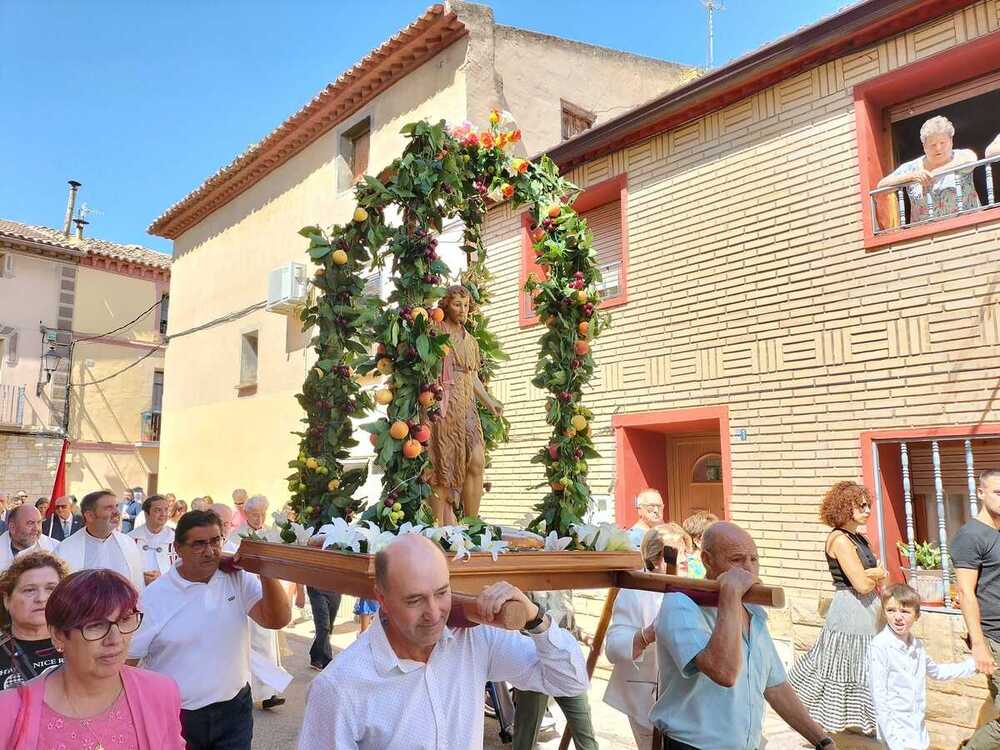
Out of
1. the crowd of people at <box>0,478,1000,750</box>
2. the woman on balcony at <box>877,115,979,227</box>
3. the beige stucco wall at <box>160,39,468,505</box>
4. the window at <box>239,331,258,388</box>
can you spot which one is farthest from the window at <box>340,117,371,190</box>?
the crowd of people at <box>0,478,1000,750</box>

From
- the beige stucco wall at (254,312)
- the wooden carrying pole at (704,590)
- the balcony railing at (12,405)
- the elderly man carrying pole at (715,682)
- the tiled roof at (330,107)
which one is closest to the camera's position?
the wooden carrying pole at (704,590)

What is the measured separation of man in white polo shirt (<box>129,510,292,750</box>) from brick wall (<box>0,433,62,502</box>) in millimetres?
21254

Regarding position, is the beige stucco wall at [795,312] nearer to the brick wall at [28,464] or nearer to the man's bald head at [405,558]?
the man's bald head at [405,558]

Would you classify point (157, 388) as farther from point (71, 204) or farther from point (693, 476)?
point (693, 476)

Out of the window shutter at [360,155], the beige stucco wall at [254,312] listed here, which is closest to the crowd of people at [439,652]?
the beige stucco wall at [254,312]

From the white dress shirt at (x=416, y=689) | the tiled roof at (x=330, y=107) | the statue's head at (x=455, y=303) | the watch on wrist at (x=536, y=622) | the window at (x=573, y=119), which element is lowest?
the white dress shirt at (x=416, y=689)

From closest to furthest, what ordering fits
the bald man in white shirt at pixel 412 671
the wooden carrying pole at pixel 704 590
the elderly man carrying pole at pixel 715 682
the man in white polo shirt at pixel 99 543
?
the bald man in white shirt at pixel 412 671 → the wooden carrying pole at pixel 704 590 → the elderly man carrying pole at pixel 715 682 → the man in white polo shirt at pixel 99 543

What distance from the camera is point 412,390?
12.2ft

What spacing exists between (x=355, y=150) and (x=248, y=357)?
490 centimetres

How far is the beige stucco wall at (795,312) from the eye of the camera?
6.43 m

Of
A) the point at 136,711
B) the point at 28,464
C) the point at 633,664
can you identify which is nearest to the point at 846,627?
the point at 633,664

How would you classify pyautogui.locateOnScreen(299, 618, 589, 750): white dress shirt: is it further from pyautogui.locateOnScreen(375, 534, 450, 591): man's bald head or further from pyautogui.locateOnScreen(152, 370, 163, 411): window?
pyautogui.locateOnScreen(152, 370, 163, 411): window

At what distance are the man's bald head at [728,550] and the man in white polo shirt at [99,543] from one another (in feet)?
12.5

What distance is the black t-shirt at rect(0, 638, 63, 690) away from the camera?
9.52ft
